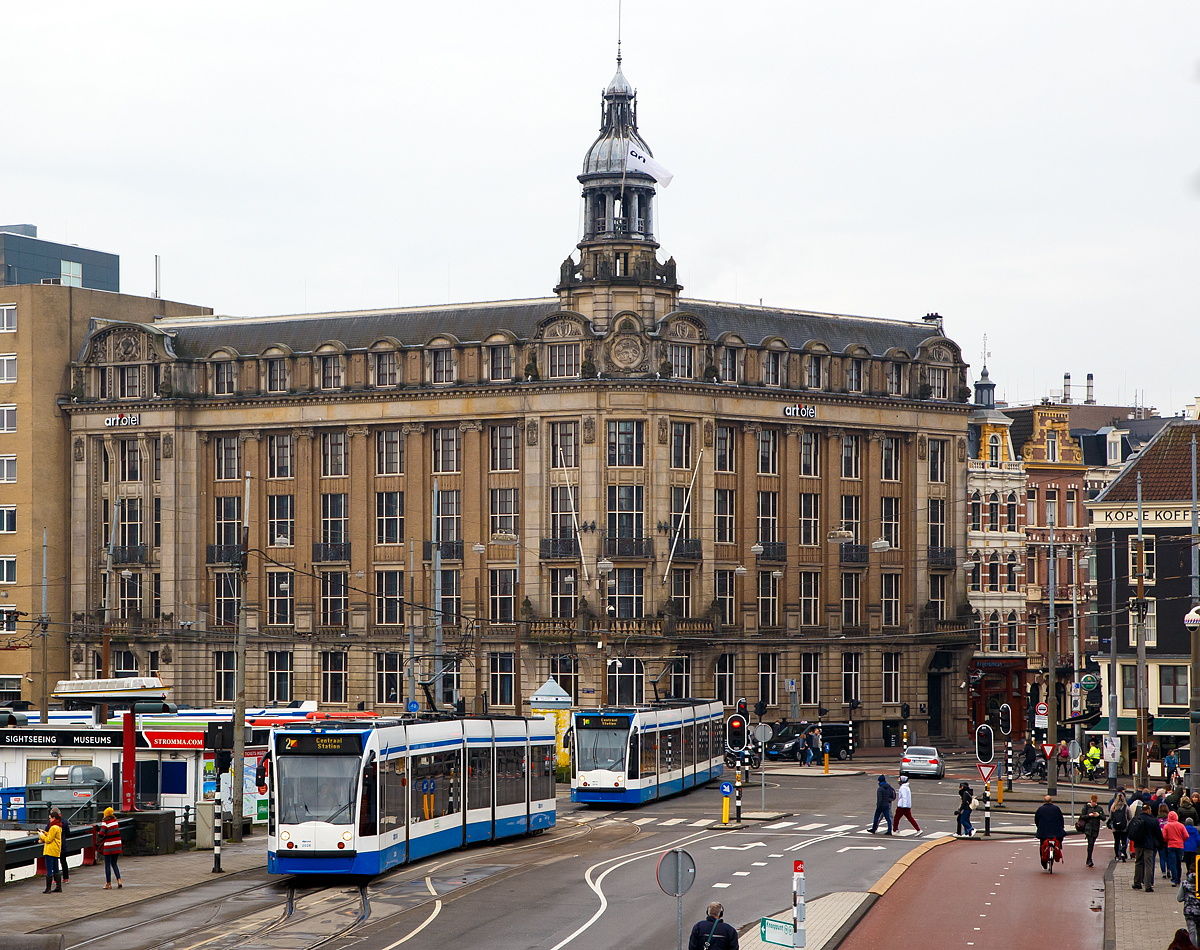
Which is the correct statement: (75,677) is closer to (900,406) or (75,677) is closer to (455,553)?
(455,553)

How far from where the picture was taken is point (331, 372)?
Result: 93.7m

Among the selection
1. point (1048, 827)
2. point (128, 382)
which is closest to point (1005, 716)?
point (128, 382)

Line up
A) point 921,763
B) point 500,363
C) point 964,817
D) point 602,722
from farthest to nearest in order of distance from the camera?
point 500,363, point 921,763, point 602,722, point 964,817

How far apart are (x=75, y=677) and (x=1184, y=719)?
5673 cm

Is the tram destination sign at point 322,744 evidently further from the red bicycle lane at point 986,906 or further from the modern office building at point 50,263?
the modern office building at point 50,263

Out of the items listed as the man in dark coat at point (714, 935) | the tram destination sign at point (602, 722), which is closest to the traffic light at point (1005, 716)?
the tram destination sign at point (602, 722)

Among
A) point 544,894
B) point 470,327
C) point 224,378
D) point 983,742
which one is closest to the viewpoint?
point 544,894

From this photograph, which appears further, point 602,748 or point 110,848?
point 602,748

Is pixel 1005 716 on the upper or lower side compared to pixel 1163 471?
lower

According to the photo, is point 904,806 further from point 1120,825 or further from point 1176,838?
point 1176,838

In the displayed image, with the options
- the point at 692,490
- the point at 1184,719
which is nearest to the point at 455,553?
the point at 692,490

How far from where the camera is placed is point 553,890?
35.5m

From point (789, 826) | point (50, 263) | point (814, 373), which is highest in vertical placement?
point (50, 263)

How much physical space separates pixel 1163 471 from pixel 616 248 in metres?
28.1
